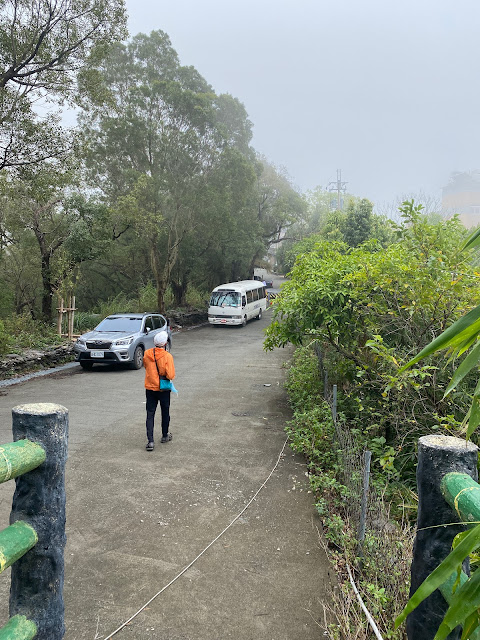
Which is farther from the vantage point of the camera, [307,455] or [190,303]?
[190,303]

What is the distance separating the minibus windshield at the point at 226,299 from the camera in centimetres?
2494

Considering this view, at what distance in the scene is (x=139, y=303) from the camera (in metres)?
25.6

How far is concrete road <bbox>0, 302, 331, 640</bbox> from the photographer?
3.39 metres

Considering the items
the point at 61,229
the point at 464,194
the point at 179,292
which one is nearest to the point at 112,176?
the point at 61,229

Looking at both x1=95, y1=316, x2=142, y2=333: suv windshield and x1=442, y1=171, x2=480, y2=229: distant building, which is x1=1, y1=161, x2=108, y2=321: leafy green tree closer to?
x1=95, y1=316, x2=142, y2=333: suv windshield

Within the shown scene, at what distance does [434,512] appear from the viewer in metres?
1.86

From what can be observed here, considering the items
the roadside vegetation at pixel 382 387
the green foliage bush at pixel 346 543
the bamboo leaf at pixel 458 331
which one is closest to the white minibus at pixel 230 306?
the roadside vegetation at pixel 382 387

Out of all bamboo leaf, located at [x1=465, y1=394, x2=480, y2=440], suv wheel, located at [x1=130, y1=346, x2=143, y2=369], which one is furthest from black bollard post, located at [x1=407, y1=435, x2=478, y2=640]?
suv wheel, located at [x1=130, y1=346, x2=143, y2=369]

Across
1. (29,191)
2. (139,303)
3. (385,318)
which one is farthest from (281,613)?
(139,303)

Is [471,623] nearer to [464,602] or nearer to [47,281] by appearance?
[464,602]

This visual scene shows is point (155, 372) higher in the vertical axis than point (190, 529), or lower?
higher

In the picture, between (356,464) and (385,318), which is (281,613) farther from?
(385,318)

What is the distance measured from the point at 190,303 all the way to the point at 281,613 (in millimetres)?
26429

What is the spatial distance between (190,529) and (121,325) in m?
10.1
